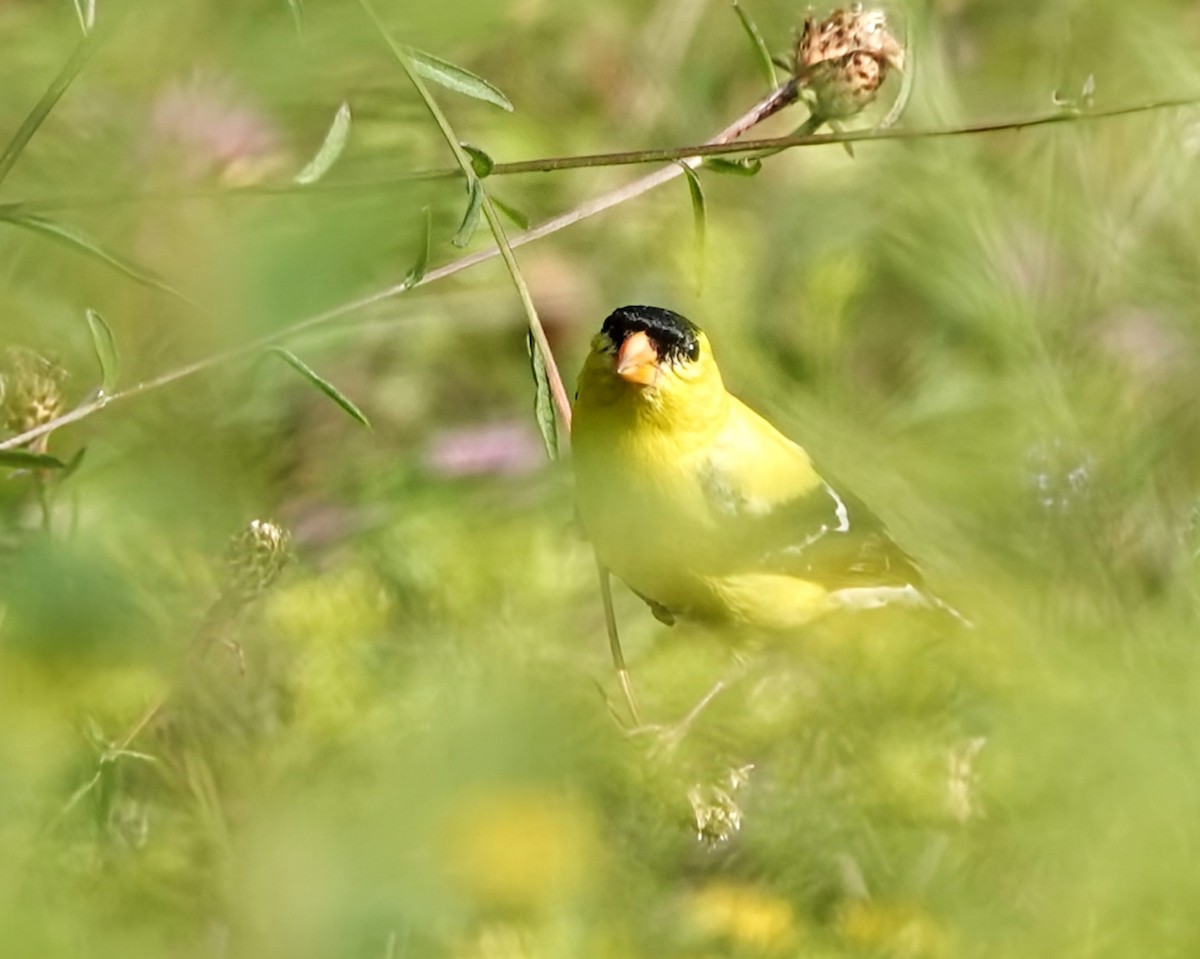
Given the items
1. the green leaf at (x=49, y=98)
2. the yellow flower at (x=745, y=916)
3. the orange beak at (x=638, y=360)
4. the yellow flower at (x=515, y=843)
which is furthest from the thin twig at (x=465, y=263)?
the yellow flower at (x=745, y=916)

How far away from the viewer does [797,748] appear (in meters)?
0.70

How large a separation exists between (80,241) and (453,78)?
28cm

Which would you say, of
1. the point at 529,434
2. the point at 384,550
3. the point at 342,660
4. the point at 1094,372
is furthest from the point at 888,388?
the point at 342,660

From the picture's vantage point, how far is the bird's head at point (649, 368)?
4.62 feet

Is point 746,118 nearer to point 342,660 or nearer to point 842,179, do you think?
point 342,660

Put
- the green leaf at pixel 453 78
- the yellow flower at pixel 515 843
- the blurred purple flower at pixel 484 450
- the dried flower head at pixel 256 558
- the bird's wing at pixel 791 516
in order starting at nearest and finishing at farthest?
the yellow flower at pixel 515 843, the green leaf at pixel 453 78, the dried flower head at pixel 256 558, the bird's wing at pixel 791 516, the blurred purple flower at pixel 484 450

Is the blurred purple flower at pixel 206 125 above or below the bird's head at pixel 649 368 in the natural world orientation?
above

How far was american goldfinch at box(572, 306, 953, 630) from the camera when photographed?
1.16 m

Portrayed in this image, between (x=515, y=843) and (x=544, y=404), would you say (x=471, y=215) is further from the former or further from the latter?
(x=515, y=843)

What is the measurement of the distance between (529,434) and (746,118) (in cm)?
104

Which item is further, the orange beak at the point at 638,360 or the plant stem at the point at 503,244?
the orange beak at the point at 638,360

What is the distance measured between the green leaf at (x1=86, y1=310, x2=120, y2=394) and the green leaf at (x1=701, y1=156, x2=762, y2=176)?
386 millimetres

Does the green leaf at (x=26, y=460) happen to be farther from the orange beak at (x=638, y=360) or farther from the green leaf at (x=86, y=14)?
the orange beak at (x=638, y=360)

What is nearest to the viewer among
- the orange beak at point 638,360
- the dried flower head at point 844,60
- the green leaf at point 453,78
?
the green leaf at point 453,78
